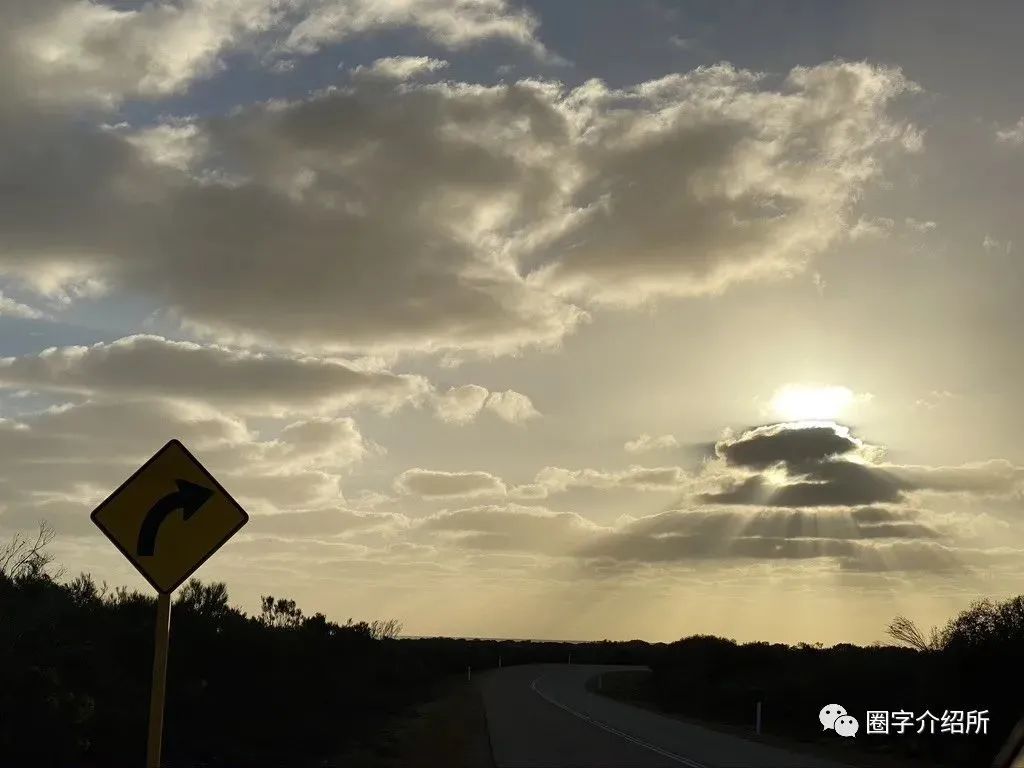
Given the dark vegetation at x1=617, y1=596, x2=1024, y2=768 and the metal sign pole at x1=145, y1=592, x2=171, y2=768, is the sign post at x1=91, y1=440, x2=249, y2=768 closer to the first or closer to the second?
the metal sign pole at x1=145, y1=592, x2=171, y2=768

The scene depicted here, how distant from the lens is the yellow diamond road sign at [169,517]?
8.88m

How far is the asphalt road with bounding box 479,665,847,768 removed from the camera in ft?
72.9

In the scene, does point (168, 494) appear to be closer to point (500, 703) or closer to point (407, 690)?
point (500, 703)

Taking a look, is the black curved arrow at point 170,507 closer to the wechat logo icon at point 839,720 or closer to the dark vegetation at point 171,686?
the dark vegetation at point 171,686

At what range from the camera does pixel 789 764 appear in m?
22.5

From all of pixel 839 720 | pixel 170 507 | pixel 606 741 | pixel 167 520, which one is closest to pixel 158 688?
pixel 167 520

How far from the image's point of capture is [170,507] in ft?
29.7

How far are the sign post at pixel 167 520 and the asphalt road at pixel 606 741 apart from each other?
44.8 ft

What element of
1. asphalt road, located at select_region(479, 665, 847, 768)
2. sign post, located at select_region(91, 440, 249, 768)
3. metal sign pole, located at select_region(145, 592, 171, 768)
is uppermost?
sign post, located at select_region(91, 440, 249, 768)

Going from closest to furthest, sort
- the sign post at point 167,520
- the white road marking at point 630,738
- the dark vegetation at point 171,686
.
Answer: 1. the sign post at point 167,520
2. the dark vegetation at point 171,686
3. the white road marking at point 630,738

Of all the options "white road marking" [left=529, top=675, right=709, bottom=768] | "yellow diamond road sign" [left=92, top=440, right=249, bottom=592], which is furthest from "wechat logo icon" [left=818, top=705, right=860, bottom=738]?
"yellow diamond road sign" [left=92, top=440, right=249, bottom=592]

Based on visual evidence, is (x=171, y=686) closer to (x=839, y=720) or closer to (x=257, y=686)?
(x=257, y=686)

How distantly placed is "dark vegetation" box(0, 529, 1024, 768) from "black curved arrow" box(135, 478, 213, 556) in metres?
7.03

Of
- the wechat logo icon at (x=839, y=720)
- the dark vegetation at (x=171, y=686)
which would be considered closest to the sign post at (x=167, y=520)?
the dark vegetation at (x=171, y=686)
